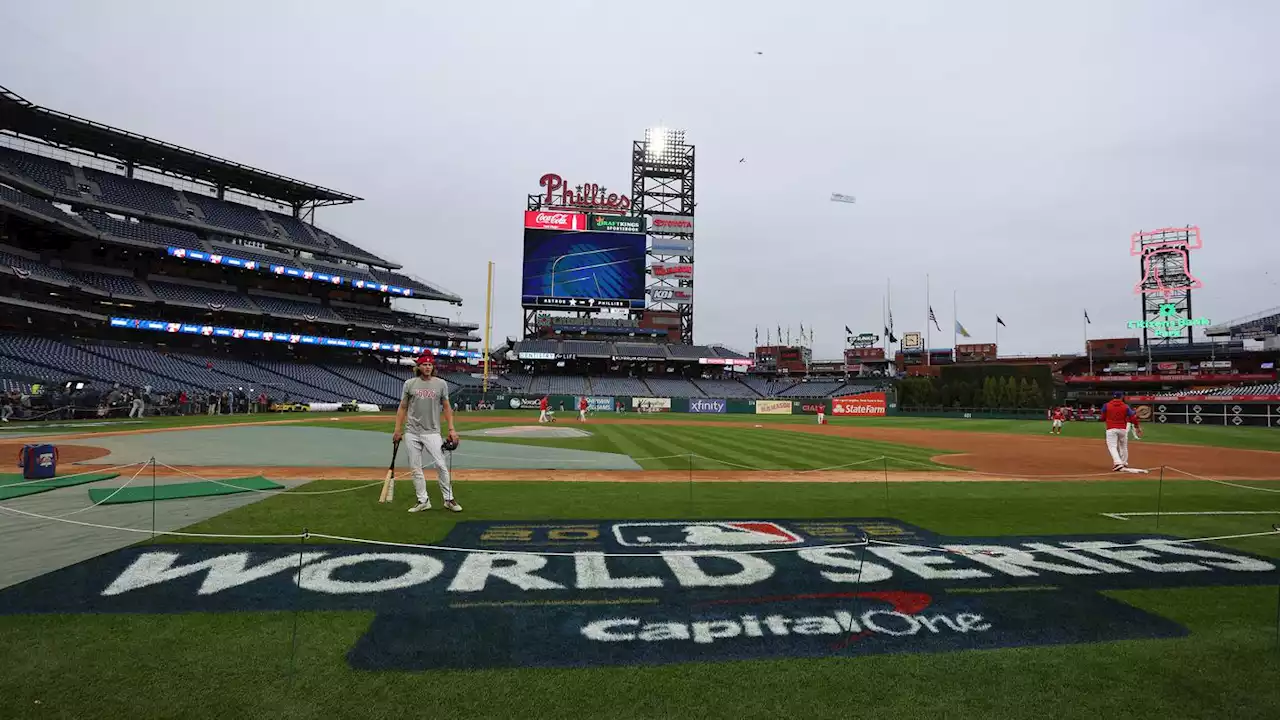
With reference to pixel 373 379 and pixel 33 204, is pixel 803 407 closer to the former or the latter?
pixel 373 379

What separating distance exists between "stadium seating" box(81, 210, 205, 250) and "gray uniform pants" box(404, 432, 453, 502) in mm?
54819

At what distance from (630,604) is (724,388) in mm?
67637

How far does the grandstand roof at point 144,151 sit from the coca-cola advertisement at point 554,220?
1892 centimetres

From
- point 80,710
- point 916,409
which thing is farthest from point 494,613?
point 916,409

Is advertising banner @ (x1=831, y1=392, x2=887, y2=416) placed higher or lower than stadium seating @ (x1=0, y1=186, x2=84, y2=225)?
lower

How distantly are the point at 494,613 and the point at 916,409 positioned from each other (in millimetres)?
54590

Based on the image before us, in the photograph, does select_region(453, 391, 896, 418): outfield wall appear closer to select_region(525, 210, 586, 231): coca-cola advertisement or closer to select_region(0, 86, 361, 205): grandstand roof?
select_region(525, 210, 586, 231): coca-cola advertisement

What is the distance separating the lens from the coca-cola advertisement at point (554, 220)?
6656 centimetres

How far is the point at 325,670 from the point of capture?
338 centimetres

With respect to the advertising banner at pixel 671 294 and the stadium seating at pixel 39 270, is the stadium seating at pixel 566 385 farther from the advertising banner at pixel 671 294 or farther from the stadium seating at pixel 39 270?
the stadium seating at pixel 39 270

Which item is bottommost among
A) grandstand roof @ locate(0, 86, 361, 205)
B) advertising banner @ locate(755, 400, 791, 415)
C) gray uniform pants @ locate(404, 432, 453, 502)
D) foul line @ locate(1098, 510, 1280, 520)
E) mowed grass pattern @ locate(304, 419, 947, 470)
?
advertising banner @ locate(755, 400, 791, 415)

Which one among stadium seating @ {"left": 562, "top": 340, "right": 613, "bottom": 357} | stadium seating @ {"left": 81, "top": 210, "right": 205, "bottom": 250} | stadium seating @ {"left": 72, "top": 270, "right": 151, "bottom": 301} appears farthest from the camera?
stadium seating @ {"left": 562, "top": 340, "right": 613, "bottom": 357}

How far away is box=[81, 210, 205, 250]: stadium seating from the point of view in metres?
47.0

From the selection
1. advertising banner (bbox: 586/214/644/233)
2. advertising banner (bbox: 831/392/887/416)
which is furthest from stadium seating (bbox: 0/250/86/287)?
advertising banner (bbox: 831/392/887/416)
